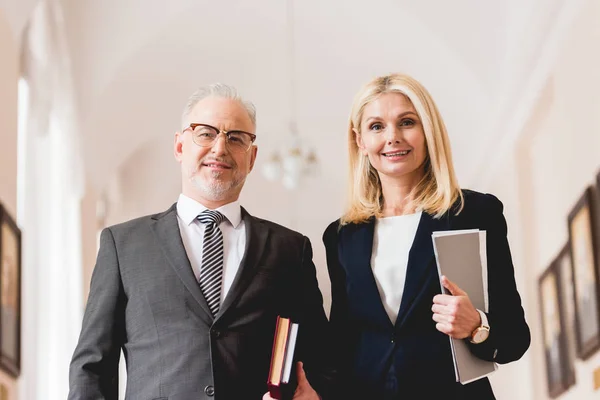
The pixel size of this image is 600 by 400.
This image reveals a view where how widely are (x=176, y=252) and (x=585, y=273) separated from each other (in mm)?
4021

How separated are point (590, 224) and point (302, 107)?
23.1ft

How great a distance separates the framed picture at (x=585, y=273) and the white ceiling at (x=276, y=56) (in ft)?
6.95

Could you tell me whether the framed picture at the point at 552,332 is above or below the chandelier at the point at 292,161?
below

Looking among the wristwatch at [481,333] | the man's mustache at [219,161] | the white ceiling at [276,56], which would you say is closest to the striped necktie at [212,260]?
the man's mustache at [219,161]

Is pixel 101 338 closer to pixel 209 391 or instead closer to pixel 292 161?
pixel 209 391

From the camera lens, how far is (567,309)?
23.9ft

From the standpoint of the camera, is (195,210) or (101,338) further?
(195,210)

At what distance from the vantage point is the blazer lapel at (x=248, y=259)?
122 inches

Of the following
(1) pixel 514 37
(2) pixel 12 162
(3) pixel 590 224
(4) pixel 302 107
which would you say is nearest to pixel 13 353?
(2) pixel 12 162

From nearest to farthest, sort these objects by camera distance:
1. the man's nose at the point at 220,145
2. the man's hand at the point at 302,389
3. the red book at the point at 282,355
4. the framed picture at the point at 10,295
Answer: the red book at the point at 282,355, the man's hand at the point at 302,389, the man's nose at the point at 220,145, the framed picture at the point at 10,295

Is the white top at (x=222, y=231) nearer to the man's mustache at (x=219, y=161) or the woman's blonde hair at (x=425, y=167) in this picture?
the man's mustache at (x=219, y=161)

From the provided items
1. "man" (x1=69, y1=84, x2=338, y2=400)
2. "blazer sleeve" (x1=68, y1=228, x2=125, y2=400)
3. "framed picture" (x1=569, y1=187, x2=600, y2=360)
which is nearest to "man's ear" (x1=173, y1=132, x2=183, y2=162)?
"man" (x1=69, y1=84, x2=338, y2=400)

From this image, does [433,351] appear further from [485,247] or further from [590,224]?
[590,224]

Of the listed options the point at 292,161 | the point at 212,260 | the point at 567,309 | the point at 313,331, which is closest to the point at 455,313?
the point at 313,331
